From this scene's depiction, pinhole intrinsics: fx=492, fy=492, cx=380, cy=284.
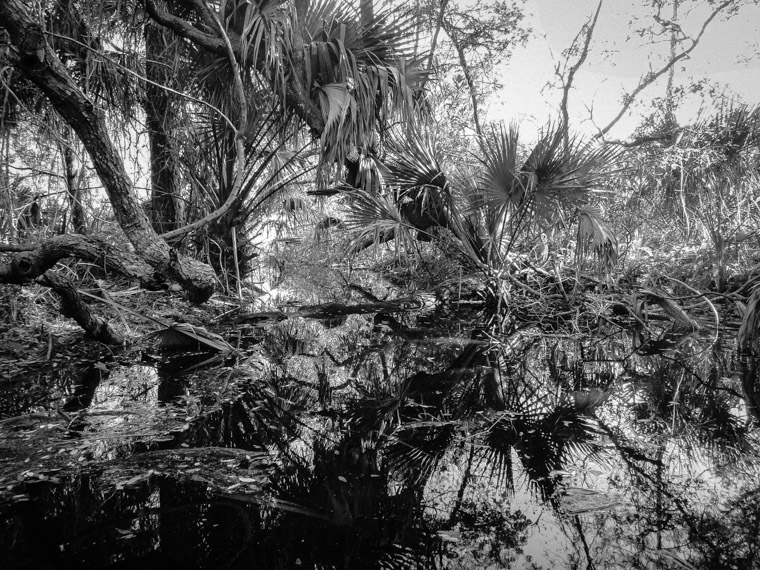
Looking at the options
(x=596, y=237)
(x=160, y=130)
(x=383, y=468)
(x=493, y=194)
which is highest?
(x=160, y=130)

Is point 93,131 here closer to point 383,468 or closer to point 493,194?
point 383,468

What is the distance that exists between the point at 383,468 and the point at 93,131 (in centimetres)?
276

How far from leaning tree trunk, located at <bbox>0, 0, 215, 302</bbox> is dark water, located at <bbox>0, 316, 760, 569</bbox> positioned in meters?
0.76

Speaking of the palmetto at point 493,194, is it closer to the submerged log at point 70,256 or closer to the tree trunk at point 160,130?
the submerged log at point 70,256

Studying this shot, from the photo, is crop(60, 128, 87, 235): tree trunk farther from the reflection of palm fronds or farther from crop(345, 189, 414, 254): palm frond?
the reflection of palm fronds

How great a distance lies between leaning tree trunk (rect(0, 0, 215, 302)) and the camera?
2.66 meters

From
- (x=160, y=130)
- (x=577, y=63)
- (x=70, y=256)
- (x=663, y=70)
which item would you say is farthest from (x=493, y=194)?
(x=663, y=70)

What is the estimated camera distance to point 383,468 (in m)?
1.44

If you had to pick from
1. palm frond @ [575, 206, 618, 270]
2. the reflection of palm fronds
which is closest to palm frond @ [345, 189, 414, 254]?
palm frond @ [575, 206, 618, 270]

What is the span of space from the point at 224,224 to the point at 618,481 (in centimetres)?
489

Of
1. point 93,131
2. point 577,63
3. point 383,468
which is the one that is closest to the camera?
point 383,468

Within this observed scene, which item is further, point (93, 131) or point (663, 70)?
point (663, 70)

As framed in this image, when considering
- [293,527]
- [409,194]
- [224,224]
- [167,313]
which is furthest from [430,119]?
[293,527]

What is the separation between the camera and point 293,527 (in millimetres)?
1105
